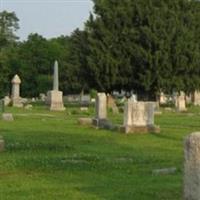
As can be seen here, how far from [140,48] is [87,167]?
4909cm

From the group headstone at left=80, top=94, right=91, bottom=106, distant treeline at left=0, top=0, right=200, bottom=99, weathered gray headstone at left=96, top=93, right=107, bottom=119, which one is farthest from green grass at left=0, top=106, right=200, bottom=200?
headstone at left=80, top=94, right=91, bottom=106

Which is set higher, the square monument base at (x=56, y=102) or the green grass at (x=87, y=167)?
the square monument base at (x=56, y=102)

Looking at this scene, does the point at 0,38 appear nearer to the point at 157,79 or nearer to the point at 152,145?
the point at 157,79

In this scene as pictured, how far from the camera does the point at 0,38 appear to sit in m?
103

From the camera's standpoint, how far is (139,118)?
2752 cm

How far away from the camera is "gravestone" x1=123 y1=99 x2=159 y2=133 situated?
2703 cm

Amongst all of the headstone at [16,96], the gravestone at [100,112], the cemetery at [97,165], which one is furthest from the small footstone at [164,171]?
the headstone at [16,96]

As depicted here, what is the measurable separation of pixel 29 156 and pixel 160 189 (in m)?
6.07

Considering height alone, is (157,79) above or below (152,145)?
above

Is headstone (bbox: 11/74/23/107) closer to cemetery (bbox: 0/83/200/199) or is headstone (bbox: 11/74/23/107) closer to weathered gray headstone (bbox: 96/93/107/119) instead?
weathered gray headstone (bbox: 96/93/107/119)

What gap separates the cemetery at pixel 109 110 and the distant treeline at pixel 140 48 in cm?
10

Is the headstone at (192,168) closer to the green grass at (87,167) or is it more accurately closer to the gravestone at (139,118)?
the green grass at (87,167)

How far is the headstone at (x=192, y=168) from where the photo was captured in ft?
28.3

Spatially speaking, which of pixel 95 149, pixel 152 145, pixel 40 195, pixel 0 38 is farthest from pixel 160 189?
pixel 0 38
